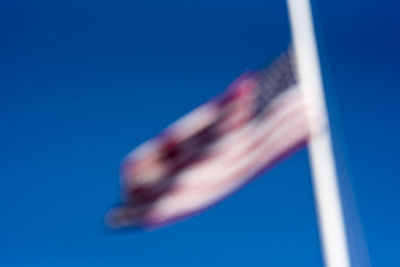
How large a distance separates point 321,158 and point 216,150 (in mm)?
308

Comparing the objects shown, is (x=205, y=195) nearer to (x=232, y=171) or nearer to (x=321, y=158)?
(x=232, y=171)

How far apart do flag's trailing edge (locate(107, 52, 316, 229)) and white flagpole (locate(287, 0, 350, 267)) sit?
29mm

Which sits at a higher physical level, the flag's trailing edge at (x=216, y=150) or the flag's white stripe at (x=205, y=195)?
the flag's trailing edge at (x=216, y=150)

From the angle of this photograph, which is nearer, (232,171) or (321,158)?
(321,158)

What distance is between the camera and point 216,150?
1.15 meters

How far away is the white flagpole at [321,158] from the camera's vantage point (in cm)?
85

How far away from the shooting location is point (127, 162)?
58.0 inches

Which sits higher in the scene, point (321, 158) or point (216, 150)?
point (216, 150)

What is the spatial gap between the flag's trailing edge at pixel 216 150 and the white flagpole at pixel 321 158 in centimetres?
3

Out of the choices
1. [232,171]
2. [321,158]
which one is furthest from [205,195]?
[321,158]

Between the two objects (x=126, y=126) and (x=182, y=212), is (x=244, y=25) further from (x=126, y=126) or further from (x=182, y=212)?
(x=182, y=212)

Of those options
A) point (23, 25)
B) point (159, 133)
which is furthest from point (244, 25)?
point (23, 25)

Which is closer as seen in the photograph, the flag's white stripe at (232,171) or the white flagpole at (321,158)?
the white flagpole at (321,158)

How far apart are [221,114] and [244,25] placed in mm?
576
